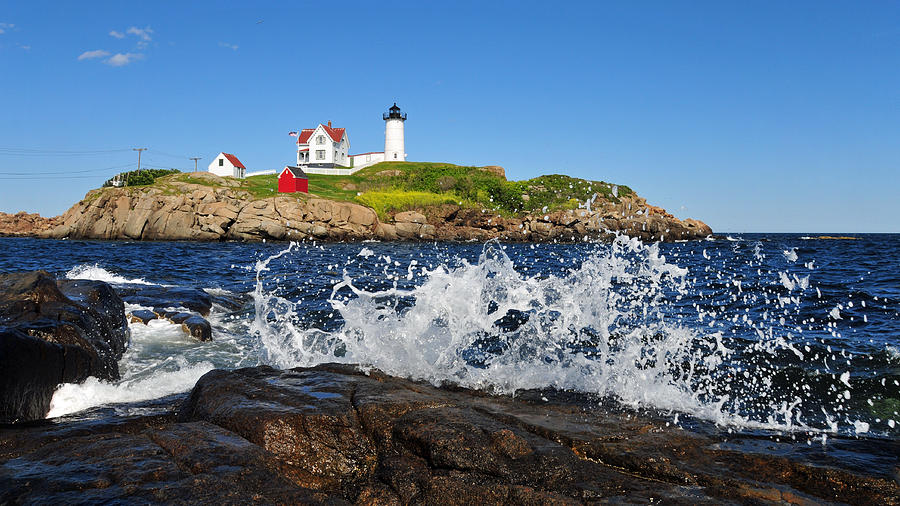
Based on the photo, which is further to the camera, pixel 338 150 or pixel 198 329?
pixel 338 150

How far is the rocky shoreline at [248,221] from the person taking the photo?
52719 mm

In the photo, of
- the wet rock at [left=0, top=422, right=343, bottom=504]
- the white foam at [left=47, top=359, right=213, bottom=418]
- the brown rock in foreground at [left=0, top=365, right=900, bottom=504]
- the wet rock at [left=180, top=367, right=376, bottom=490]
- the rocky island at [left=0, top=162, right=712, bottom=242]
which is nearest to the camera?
the wet rock at [left=0, top=422, right=343, bottom=504]

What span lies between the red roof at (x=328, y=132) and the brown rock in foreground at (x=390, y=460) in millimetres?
85417

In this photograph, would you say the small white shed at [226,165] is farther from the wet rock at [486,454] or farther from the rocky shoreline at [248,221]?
the wet rock at [486,454]

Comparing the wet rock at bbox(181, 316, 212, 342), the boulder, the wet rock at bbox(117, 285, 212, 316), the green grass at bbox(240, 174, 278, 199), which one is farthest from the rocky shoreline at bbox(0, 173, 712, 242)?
the wet rock at bbox(181, 316, 212, 342)

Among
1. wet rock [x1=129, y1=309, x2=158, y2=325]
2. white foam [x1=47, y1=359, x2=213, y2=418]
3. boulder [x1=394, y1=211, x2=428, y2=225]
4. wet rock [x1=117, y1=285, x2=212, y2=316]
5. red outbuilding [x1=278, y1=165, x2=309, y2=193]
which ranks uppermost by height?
red outbuilding [x1=278, y1=165, x2=309, y2=193]

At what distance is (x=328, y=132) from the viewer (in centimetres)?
8631

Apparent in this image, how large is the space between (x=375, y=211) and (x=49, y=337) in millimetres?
54050

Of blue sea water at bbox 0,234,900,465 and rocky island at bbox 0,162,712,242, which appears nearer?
blue sea water at bbox 0,234,900,465

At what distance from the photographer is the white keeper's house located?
283 ft

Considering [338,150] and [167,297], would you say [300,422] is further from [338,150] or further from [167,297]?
[338,150]

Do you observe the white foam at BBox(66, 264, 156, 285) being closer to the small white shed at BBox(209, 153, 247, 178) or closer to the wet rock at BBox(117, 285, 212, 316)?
the wet rock at BBox(117, 285, 212, 316)

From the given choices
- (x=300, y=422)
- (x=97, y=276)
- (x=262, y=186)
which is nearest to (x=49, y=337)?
(x=300, y=422)

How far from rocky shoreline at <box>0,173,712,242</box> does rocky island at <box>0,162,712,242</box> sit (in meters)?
0.10
